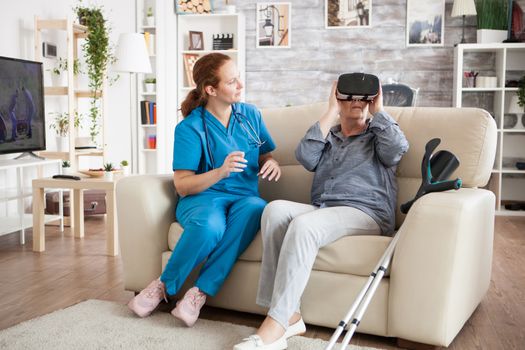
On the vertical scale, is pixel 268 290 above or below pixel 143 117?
below

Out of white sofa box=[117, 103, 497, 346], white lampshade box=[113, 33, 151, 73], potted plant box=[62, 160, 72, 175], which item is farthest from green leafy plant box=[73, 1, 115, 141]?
white sofa box=[117, 103, 497, 346]

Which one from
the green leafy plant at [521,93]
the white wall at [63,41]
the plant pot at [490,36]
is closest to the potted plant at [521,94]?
the green leafy plant at [521,93]

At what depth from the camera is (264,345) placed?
1.94 meters

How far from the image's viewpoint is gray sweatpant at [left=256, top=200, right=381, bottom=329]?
6.57 feet

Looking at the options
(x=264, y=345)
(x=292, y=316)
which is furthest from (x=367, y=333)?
(x=264, y=345)

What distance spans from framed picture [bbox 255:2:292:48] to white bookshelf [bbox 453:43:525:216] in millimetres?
1653

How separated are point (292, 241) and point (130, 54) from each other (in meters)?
3.59

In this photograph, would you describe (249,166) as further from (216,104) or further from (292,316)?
(292,316)

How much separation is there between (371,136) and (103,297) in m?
1.37

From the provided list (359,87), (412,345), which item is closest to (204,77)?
(359,87)

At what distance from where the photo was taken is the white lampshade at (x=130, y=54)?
203 inches

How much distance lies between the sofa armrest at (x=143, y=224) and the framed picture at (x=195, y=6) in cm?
401

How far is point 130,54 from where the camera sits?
517 centimetres

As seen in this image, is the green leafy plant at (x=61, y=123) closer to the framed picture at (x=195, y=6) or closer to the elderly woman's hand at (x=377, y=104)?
the framed picture at (x=195, y=6)
